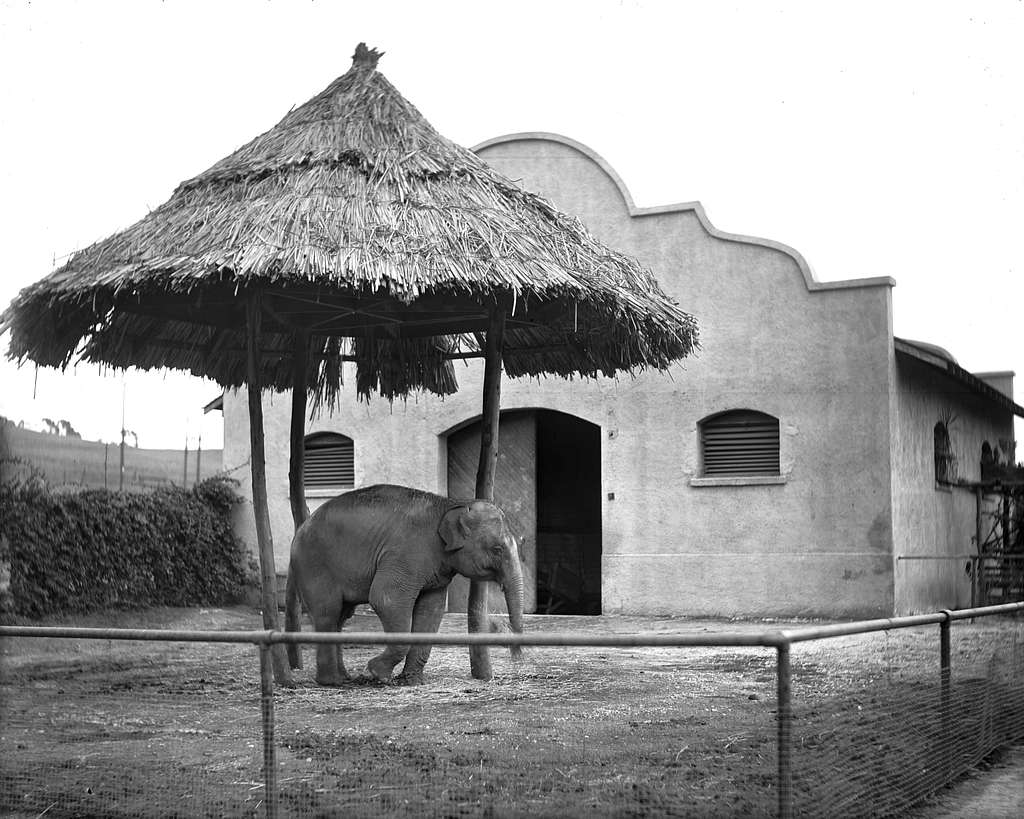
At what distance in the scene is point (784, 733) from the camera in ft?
15.8

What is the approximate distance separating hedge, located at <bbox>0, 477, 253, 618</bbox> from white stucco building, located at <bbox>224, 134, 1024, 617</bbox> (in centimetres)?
102

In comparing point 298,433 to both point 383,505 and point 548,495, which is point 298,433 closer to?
point 383,505

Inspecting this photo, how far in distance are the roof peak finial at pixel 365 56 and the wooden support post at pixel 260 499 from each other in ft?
7.99

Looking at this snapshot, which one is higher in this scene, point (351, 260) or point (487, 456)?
point (351, 260)

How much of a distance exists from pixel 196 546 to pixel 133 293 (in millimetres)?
9429

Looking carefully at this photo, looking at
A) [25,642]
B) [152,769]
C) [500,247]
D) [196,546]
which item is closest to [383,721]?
[152,769]

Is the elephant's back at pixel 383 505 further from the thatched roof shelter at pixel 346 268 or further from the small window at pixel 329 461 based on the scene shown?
the small window at pixel 329 461

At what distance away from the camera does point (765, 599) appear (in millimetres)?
16438

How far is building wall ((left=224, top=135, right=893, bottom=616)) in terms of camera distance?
1617 centimetres

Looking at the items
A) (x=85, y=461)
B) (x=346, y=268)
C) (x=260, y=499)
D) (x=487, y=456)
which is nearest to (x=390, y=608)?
(x=260, y=499)

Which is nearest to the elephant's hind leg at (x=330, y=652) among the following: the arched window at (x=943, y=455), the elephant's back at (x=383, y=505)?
the elephant's back at (x=383, y=505)

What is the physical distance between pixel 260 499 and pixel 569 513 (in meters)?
12.2

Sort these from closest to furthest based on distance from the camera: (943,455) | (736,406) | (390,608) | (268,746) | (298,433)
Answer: (268,746) < (390,608) < (298,433) < (736,406) < (943,455)

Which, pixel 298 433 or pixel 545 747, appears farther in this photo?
pixel 298 433
